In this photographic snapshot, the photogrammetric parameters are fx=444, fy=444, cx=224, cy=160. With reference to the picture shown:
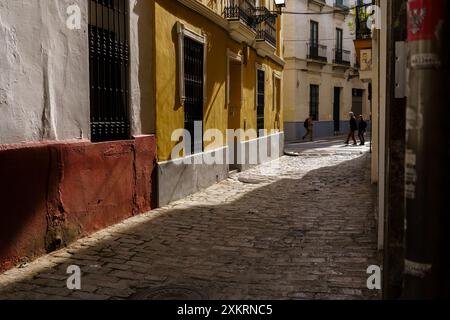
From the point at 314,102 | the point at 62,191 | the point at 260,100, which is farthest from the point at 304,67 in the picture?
the point at 62,191

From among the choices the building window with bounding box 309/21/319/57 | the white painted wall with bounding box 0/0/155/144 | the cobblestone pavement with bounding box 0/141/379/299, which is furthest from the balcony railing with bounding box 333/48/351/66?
the white painted wall with bounding box 0/0/155/144

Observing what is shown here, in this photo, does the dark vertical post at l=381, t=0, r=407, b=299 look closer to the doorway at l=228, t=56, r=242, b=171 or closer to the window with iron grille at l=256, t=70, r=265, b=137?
the doorway at l=228, t=56, r=242, b=171

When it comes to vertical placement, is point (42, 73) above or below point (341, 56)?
below

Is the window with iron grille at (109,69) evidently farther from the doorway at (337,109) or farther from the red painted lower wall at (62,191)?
the doorway at (337,109)

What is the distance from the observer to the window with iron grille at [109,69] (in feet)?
20.6

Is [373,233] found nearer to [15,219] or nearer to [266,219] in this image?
A: [266,219]

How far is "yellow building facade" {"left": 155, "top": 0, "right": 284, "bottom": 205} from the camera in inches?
316

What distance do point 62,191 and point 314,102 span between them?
27.6 m

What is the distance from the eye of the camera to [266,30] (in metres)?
15.8

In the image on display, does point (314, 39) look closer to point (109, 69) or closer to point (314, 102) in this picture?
point (314, 102)

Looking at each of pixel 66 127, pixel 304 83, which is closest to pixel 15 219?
pixel 66 127

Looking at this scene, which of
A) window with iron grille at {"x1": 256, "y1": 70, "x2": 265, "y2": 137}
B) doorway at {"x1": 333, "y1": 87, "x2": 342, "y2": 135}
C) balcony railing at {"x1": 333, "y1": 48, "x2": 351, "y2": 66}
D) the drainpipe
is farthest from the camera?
doorway at {"x1": 333, "y1": 87, "x2": 342, "y2": 135}

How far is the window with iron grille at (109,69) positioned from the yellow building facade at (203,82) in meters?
0.85

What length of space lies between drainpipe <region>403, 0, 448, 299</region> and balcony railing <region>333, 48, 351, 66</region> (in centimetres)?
3197
